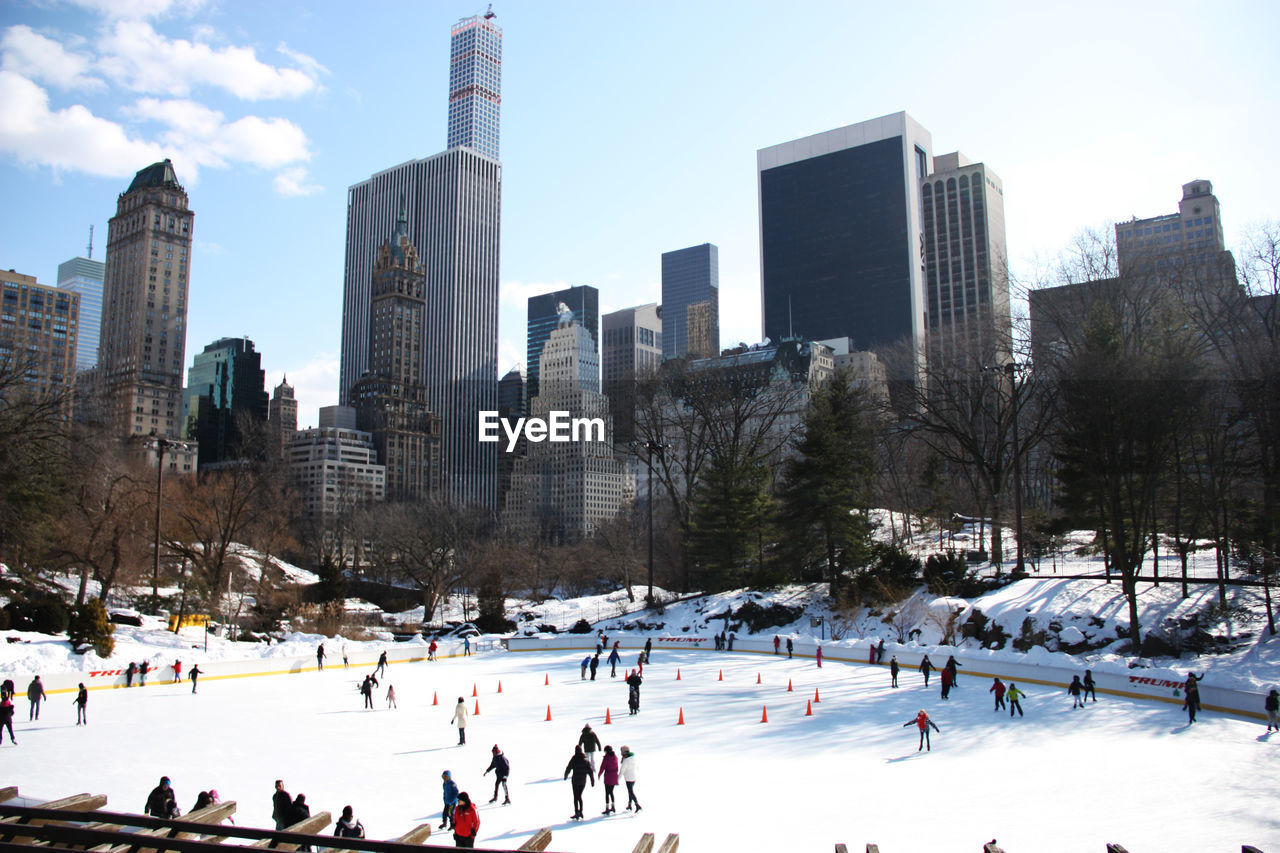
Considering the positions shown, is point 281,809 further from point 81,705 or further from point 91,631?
point 91,631

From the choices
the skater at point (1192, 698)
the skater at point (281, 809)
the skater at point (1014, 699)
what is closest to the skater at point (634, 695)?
the skater at point (1014, 699)

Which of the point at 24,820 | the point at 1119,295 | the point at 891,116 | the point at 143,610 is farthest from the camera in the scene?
the point at 891,116

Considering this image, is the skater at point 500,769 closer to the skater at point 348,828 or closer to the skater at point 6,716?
the skater at point 348,828

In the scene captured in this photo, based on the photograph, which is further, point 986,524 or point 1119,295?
point 986,524

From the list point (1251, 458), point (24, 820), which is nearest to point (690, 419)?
point (1251, 458)

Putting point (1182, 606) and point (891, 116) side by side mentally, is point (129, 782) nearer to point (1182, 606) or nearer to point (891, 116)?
point (1182, 606)
